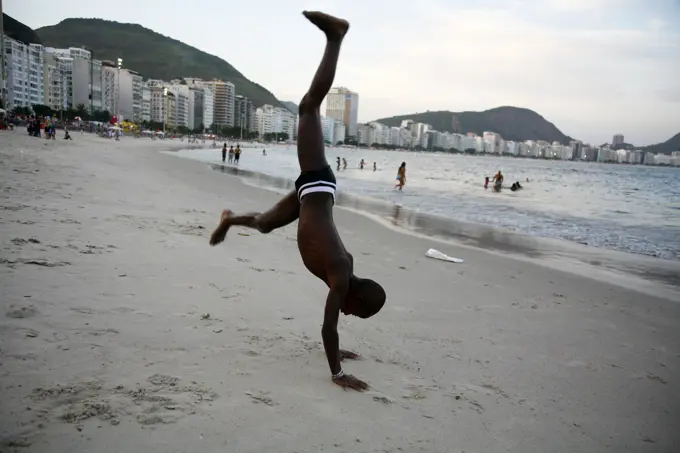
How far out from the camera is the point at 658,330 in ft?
18.2

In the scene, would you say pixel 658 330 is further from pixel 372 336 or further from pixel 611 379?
pixel 372 336

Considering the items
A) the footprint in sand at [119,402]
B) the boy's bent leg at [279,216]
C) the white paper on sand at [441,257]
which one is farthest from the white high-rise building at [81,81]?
the footprint in sand at [119,402]

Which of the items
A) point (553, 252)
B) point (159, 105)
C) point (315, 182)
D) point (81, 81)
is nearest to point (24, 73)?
point (81, 81)

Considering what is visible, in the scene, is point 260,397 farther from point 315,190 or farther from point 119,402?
point 315,190

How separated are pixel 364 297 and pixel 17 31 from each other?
175 metres

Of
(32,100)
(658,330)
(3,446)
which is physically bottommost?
(658,330)

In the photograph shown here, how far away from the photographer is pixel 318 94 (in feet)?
10.8

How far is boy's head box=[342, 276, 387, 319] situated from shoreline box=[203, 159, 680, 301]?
6.56 metres

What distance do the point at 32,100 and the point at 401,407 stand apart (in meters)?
160

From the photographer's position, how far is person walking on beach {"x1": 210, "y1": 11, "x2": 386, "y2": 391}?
317 centimetres

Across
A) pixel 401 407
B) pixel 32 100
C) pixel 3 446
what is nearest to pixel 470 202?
pixel 401 407

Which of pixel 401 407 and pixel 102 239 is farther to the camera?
pixel 102 239

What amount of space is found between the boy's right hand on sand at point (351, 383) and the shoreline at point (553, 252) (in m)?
6.64

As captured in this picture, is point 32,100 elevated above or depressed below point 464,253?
above
